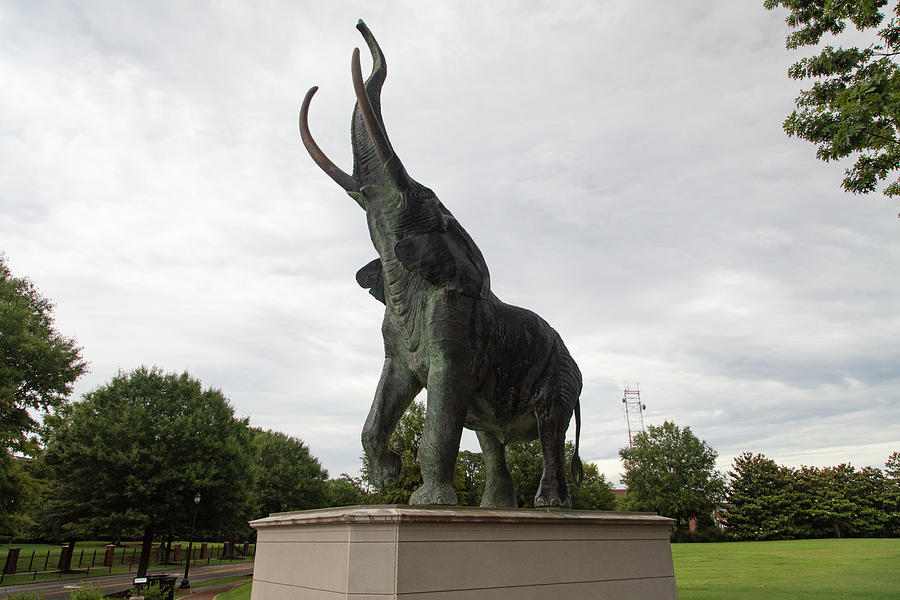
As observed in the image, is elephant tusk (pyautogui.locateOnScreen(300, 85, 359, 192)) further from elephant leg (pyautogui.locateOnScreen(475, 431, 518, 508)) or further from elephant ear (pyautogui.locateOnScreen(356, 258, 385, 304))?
elephant leg (pyautogui.locateOnScreen(475, 431, 518, 508))

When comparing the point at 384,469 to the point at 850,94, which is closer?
the point at 384,469

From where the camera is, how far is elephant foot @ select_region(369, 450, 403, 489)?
428cm

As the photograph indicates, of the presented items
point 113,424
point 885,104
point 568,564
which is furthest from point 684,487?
point 568,564

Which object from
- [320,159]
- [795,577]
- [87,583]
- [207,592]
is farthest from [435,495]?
[87,583]

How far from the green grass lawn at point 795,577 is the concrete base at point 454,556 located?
9.44 m

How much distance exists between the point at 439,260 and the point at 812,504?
50.3 m

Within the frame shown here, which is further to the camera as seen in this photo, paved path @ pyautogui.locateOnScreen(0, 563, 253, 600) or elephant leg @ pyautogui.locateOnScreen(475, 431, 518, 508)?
paved path @ pyautogui.locateOnScreen(0, 563, 253, 600)

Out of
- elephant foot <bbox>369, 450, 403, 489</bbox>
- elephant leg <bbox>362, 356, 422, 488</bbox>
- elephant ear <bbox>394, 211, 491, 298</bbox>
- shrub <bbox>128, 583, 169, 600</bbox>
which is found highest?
elephant ear <bbox>394, 211, 491, 298</bbox>

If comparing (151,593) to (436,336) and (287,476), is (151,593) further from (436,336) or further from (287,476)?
(287,476)

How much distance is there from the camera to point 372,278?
4727 millimetres

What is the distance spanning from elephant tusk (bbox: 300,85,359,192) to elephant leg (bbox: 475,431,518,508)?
8.37ft

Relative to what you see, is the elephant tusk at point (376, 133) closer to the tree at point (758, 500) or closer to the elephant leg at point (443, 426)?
the elephant leg at point (443, 426)

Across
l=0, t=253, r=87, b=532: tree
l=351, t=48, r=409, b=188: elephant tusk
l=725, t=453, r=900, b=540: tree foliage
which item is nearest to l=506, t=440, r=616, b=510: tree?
l=725, t=453, r=900, b=540: tree foliage

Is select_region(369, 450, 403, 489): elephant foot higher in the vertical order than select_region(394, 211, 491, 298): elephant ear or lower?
lower
